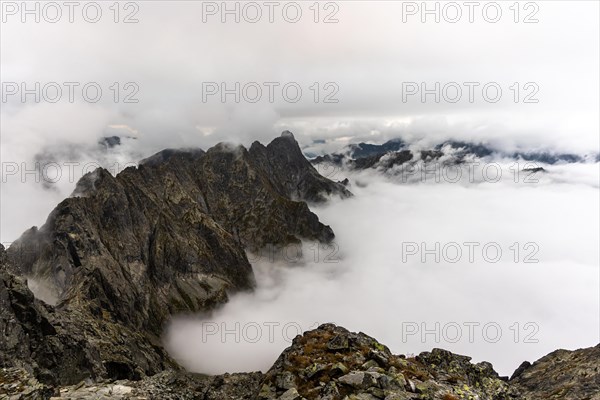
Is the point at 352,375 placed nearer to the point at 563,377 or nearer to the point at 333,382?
the point at 333,382

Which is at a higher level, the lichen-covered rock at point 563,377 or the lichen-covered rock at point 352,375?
the lichen-covered rock at point 352,375

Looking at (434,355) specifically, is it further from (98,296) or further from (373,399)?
(98,296)

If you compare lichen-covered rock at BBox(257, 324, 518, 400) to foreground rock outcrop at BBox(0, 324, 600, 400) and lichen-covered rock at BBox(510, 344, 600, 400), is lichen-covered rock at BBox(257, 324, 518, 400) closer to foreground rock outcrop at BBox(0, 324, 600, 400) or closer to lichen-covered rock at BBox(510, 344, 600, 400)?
foreground rock outcrop at BBox(0, 324, 600, 400)

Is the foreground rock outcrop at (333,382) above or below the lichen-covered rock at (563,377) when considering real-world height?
above

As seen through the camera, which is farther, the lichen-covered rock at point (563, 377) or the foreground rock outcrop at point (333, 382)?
the lichen-covered rock at point (563, 377)

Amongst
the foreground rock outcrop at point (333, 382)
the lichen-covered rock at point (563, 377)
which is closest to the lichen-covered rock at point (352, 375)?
the foreground rock outcrop at point (333, 382)

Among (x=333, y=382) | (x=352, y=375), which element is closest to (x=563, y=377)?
(x=352, y=375)

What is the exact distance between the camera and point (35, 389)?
1416 inches

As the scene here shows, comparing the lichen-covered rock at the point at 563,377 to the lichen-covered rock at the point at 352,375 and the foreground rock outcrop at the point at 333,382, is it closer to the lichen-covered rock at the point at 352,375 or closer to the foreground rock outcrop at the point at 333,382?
the foreground rock outcrop at the point at 333,382

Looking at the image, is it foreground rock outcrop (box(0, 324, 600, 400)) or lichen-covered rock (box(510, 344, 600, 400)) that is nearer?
foreground rock outcrop (box(0, 324, 600, 400))

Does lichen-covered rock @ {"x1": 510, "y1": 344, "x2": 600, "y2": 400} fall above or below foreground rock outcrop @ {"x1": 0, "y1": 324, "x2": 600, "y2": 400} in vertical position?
below

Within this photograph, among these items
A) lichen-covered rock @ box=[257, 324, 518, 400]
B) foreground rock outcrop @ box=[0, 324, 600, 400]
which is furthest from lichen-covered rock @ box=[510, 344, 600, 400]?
lichen-covered rock @ box=[257, 324, 518, 400]

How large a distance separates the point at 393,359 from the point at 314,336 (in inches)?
514

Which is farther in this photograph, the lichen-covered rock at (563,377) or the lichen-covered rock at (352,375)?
the lichen-covered rock at (563,377)
